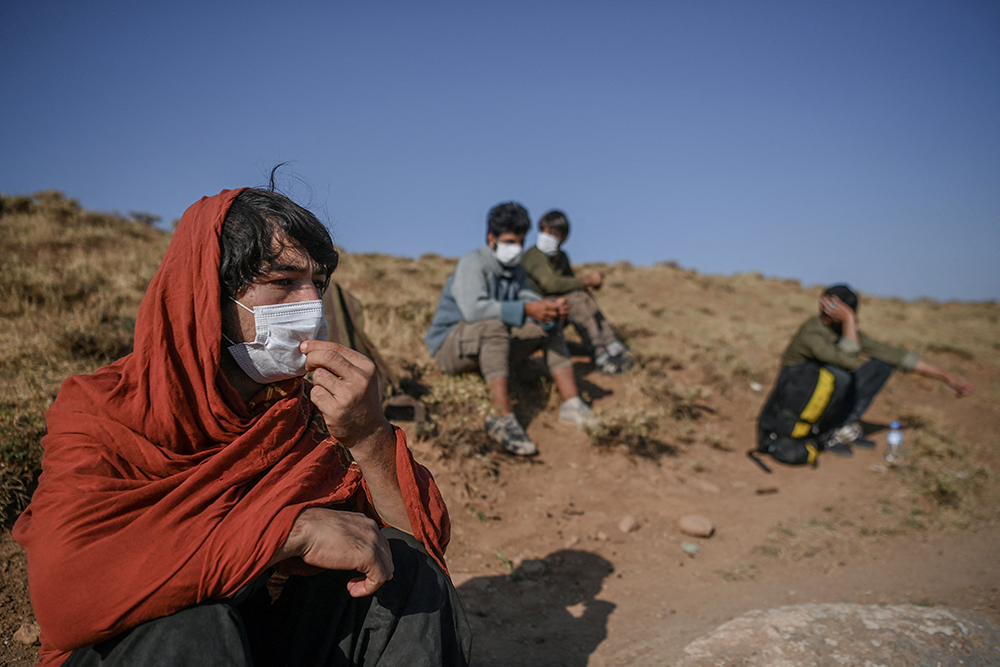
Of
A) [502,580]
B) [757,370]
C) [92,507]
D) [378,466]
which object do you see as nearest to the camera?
[92,507]

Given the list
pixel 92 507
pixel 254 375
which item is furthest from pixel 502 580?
pixel 92 507

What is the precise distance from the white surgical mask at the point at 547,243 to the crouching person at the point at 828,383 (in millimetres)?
2630

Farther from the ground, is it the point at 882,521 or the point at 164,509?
the point at 164,509

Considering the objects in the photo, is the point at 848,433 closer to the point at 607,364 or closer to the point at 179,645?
the point at 607,364

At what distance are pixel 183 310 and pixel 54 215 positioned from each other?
1155cm

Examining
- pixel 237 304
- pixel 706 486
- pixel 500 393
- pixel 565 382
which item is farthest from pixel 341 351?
pixel 706 486

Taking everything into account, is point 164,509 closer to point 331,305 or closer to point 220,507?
point 220,507

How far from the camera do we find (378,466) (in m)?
1.69

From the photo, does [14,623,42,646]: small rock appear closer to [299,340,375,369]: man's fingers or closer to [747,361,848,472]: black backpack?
[299,340,375,369]: man's fingers

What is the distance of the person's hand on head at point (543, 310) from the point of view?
4984 mm

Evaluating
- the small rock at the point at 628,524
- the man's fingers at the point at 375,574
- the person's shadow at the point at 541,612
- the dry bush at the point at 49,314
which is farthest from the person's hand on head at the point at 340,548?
the small rock at the point at 628,524

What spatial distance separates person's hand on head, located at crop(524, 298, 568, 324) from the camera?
16.4ft

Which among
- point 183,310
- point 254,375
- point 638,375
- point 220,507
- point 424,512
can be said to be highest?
point 183,310

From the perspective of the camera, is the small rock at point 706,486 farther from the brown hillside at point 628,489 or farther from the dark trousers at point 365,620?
the dark trousers at point 365,620
